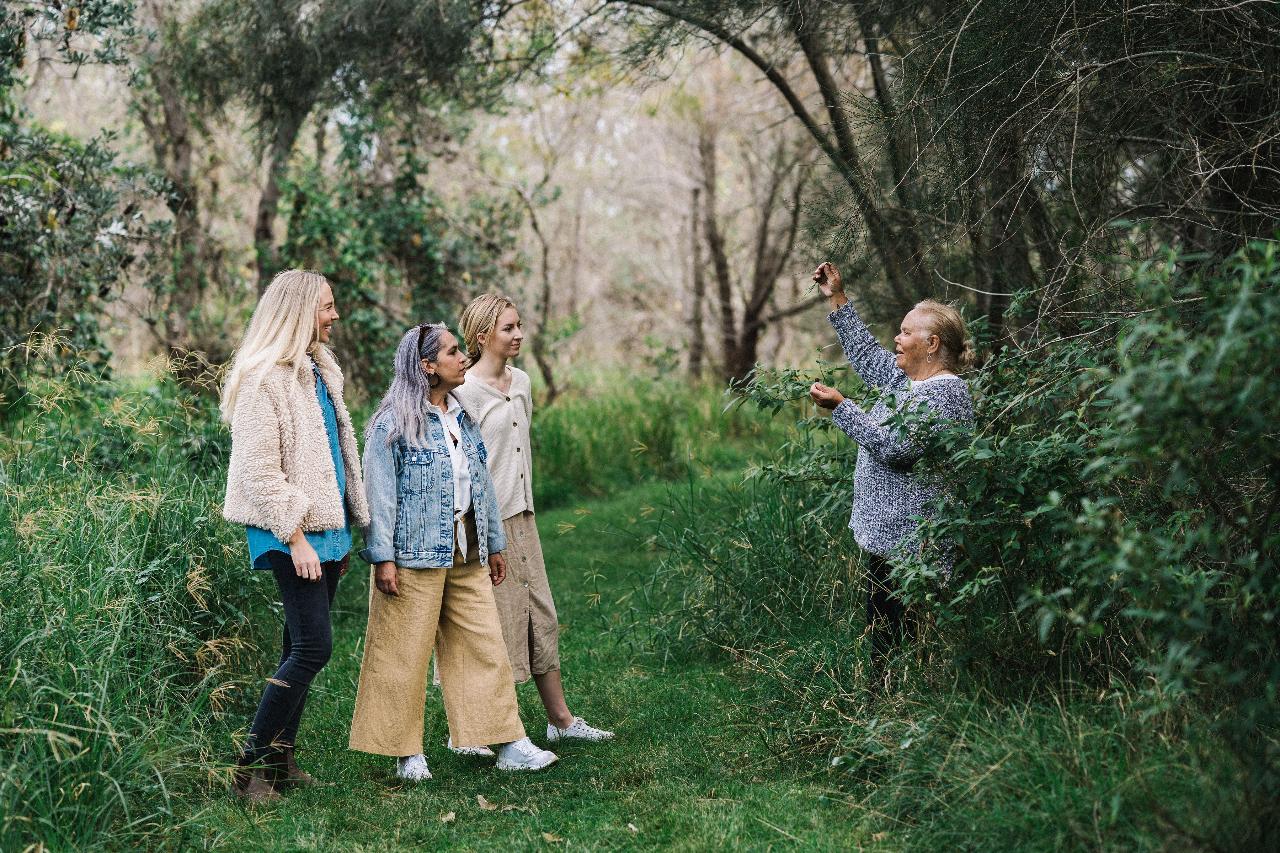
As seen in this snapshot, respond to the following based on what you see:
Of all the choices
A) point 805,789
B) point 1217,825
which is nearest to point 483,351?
point 805,789

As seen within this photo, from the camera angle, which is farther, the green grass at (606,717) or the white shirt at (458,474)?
the white shirt at (458,474)

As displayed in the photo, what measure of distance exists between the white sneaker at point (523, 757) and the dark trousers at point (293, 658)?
869 millimetres

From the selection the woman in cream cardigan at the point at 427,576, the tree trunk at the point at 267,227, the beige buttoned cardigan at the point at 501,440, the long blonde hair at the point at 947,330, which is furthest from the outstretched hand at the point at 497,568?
the tree trunk at the point at 267,227

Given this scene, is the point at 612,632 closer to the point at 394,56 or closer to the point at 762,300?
the point at 394,56

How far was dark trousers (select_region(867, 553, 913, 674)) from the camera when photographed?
4516mm

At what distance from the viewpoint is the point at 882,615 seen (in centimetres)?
456

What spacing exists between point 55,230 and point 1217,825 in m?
7.08

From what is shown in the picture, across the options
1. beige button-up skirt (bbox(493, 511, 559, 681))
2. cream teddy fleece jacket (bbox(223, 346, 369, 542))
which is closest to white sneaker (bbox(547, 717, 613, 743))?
beige button-up skirt (bbox(493, 511, 559, 681))

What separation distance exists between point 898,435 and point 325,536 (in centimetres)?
204

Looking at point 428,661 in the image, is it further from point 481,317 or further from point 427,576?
point 481,317

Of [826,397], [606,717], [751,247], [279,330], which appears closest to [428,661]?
[606,717]

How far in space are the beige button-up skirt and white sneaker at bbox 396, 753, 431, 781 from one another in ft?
1.82

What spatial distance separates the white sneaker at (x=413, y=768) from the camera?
4.70m

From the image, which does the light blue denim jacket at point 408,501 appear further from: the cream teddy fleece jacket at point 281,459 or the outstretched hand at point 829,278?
the outstretched hand at point 829,278
